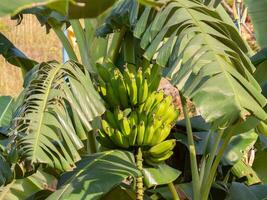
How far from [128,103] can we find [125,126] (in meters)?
0.11

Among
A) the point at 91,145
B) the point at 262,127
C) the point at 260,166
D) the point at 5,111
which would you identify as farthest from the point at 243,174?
the point at 5,111

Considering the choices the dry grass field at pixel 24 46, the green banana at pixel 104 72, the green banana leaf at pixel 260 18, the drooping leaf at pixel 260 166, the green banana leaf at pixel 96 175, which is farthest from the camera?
the dry grass field at pixel 24 46

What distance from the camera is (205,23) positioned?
164 cm

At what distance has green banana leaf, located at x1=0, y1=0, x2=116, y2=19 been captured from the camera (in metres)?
0.73

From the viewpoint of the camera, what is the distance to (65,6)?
2.59ft

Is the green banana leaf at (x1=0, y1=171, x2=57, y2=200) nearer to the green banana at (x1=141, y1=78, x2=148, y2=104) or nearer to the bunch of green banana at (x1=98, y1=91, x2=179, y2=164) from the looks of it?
the bunch of green banana at (x1=98, y1=91, x2=179, y2=164)

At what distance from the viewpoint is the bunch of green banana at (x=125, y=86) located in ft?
5.80

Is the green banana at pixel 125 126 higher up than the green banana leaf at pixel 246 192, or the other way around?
the green banana at pixel 125 126

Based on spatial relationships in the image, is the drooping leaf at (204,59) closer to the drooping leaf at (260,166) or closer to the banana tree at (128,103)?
the banana tree at (128,103)

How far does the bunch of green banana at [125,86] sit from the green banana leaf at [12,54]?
0.43 meters

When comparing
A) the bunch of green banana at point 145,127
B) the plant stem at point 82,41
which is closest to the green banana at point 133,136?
the bunch of green banana at point 145,127

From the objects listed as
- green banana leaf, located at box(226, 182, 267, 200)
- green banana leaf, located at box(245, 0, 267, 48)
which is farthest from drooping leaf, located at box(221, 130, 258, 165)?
green banana leaf, located at box(245, 0, 267, 48)

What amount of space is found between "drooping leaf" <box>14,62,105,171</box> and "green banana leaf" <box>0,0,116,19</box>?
0.64 metres

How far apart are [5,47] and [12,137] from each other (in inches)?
24.9
